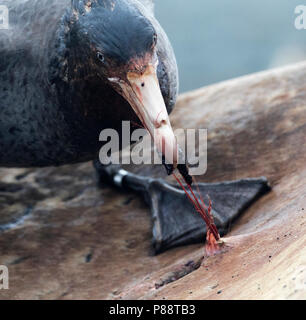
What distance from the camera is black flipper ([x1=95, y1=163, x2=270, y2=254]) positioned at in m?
2.08

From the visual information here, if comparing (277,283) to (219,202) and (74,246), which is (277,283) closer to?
(219,202)

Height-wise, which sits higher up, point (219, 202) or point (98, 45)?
point (98, 45)

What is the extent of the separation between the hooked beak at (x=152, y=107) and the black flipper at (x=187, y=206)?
22.9 inches

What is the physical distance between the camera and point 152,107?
1565 mm

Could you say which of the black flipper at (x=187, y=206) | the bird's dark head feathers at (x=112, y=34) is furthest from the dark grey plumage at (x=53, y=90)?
the black flipper at (x=187, y=206)

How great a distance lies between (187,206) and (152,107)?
809 mm

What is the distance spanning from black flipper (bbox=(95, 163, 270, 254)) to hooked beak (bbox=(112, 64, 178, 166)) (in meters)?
0.58

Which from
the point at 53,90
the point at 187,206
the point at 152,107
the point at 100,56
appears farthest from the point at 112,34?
the point at 187,206

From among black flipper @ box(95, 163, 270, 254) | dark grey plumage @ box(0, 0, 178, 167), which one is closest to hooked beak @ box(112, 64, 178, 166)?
dark grey plumage @ box(0, 0, 178, 167)

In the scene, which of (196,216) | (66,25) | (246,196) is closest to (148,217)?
(196,216)

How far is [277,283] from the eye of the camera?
112 cm

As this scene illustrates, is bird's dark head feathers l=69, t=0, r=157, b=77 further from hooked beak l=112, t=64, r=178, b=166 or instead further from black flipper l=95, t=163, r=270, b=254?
black flipper l=95, t=163, r=270, b=254

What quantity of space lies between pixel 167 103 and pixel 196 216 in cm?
49
